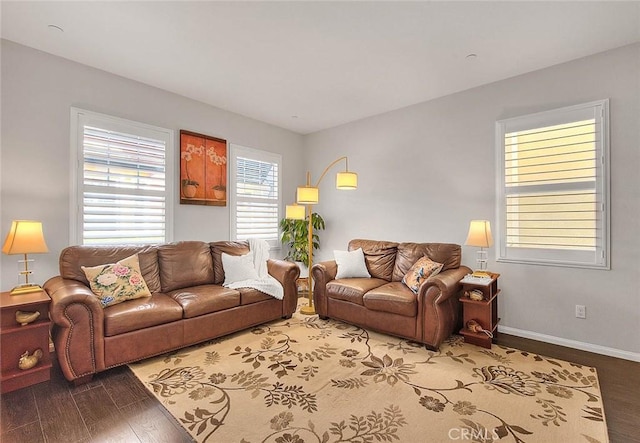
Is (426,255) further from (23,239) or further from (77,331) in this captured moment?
(23,239)

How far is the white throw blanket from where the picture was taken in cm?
342

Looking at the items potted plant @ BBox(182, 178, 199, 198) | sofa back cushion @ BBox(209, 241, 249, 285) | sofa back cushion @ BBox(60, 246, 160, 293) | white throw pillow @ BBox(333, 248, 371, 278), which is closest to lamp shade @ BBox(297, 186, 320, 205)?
white throw pillow @ BBox(333, 248, 371, 278)

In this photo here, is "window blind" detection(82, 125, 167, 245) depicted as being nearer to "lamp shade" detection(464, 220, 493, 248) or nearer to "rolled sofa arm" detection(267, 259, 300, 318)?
"rolled sofa arm" detection(267, 259, 300, 318)

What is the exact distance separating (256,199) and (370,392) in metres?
3.37

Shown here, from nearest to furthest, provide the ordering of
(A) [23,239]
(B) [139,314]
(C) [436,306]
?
1. (A) [23,239]
2. (B) [139,314]
3. (C) [436,306]

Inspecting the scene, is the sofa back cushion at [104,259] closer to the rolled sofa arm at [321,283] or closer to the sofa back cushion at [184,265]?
the sofa back cushion at [184,265]

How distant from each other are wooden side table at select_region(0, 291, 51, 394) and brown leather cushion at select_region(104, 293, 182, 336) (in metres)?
0.42

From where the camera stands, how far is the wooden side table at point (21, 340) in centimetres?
212

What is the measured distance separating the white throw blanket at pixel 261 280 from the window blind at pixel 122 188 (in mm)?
1140

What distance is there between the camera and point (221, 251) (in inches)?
147

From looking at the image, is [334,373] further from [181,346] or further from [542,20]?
[542,20]

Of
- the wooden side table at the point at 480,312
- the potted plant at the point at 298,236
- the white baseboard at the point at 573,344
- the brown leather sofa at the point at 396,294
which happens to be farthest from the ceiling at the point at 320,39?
the white baseboard at the point at 573,344

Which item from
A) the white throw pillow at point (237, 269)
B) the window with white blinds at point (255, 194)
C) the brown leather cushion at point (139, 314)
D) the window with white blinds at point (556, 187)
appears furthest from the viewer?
the window with white blinds at point (255, 194)

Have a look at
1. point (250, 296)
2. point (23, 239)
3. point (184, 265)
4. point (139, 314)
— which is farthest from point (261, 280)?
point (23, 239)
